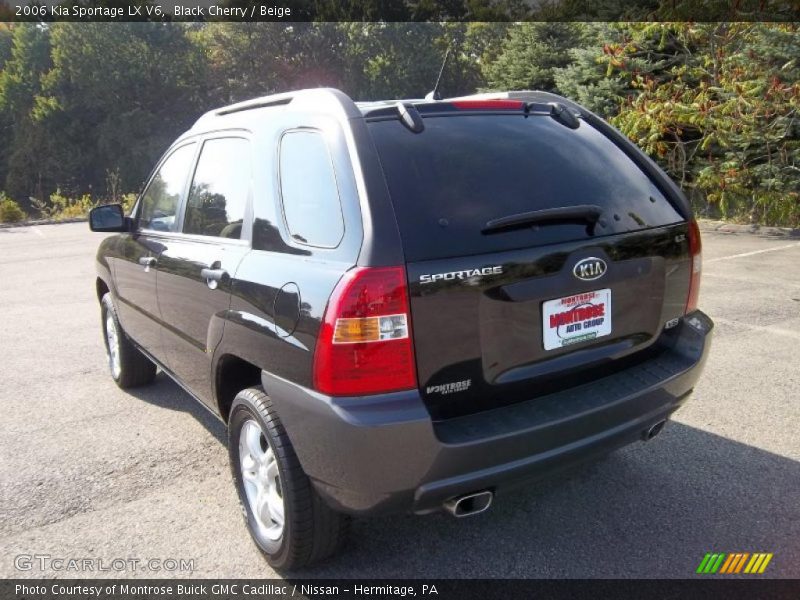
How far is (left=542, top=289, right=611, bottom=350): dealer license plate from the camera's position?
247 cm

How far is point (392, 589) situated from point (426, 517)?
0.53m

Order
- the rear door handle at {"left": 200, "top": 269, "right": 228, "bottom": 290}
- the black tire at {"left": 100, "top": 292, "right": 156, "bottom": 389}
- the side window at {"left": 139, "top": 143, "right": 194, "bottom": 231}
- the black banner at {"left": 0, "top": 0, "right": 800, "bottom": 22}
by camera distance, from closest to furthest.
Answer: the rear door handle at {"left": 200, "top": 269, "right": 228, "bottom": 290}
the side window at {"left": 139, "top": 143, "right": 194, "bottom": 231}
the black tire at {"left": 100, "top": 292, "right": 156, "bottom": 389}
the black banner at {"left": 0, "top": 0, "right": 800, "bottom": 22}

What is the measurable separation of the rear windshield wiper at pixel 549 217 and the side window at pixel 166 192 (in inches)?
82.7

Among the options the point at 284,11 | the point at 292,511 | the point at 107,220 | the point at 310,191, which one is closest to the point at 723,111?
the point at 107,220

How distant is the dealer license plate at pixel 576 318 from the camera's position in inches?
97.1

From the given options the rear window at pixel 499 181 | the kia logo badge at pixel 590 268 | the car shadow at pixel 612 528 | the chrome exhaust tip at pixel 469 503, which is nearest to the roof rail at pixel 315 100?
the rear window at pixel 499 181

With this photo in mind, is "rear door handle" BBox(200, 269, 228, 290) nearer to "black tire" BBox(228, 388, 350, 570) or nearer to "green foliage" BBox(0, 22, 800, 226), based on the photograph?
"black tire" BBox(228, 388, 350, 570)

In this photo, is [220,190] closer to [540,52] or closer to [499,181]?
[499,181]

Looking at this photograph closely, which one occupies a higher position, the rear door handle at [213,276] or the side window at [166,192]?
the side window at [166,192]

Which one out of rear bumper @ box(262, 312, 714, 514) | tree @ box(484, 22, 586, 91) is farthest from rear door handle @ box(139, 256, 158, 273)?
tree @ box(484, 22, 586, 91)

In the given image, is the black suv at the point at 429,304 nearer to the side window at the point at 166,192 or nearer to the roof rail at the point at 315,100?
the roof rail at the point at 315,100

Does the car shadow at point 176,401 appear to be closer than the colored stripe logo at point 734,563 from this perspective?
No

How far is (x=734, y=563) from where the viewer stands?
267 centimetres

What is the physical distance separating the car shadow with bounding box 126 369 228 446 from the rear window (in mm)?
2327
